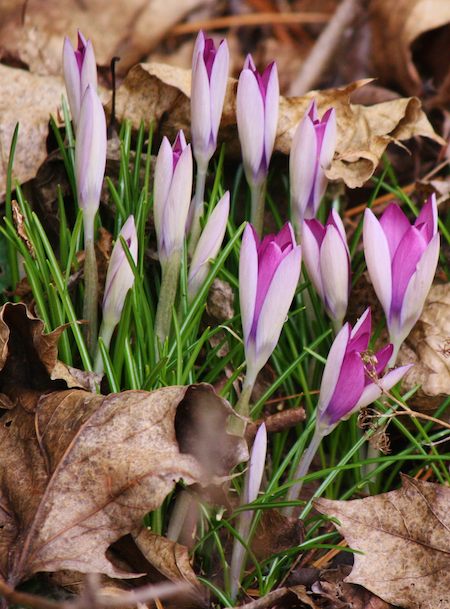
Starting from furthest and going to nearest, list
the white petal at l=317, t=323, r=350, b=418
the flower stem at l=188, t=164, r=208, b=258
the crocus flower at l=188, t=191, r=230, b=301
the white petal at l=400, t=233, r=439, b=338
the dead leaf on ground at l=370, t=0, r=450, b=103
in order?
the dead leaf on ground at l=370, t=0, r=450, b=103 < the flower stem at l=188, t=164, r=208, b=258 < the crocus flower at l=188, t=191, r=230, b=301 < the white petal at l=400, t=233, r=439, b=338 < the white petal at l=317, t=323, r=350, b=418

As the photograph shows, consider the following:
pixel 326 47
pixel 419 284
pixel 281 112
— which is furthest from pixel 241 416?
pixel 326 47

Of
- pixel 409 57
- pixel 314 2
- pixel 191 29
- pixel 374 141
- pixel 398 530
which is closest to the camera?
pixel 398 530

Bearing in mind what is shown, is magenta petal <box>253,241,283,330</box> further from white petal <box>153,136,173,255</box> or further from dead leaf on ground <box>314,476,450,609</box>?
dead leaf on ground <box>314,476,450,609</box>

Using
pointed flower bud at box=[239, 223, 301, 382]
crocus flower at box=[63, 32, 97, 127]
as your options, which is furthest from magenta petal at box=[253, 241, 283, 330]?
crocus flower at box=[63, 32, 97, 127]

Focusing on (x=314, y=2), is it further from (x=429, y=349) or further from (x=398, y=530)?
(x=398, y=530)

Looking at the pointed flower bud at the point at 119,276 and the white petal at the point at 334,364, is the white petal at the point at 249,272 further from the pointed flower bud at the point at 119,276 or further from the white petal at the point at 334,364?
the pointed flower bud at the point at 119,276

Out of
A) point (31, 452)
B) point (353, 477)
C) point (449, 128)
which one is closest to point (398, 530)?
point (353, 477)

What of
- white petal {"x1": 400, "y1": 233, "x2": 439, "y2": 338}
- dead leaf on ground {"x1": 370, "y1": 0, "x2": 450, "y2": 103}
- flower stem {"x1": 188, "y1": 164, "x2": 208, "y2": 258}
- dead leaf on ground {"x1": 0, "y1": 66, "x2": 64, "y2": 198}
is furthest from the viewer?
dead leaf on ground {"x1": 370, "y1": 0, "x2": 450, "y2": 103}
